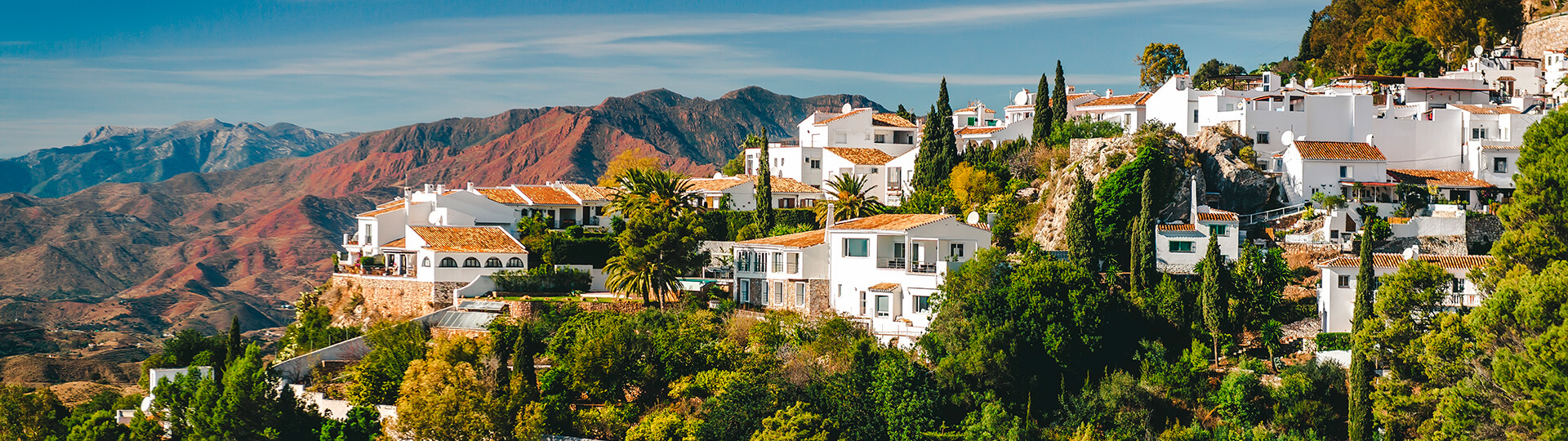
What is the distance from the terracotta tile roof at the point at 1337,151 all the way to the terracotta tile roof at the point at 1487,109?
5355 mm

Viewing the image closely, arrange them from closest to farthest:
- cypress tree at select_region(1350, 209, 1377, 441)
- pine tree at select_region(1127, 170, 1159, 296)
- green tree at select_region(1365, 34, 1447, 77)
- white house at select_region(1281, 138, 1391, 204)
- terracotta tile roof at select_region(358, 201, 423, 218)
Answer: cypress tree at select_region(1350, 209, 1377, 441)
pine tree at select_region(1127, 170, 1159, 296)
white house at select_region(1281, 138, 1391, 204)
terracotta tile roof at select_region(358, 201, 423, 218)
green tree at select_region(1365, 34, 1447, 77)

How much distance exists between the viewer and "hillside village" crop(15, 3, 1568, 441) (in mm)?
38719

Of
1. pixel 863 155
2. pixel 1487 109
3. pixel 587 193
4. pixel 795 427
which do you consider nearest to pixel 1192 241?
pixel 795 427

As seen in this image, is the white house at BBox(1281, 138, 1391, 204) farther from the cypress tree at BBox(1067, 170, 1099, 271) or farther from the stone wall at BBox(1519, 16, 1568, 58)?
the stone wall at BBox(1519, 16, 1568, 58)

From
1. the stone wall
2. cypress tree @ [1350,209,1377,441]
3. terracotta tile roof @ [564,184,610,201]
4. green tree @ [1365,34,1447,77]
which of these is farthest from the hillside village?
the stone wall

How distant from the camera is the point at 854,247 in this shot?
156ft

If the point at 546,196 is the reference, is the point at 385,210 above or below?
below

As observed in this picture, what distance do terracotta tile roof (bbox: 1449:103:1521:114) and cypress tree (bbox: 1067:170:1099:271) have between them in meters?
19.4

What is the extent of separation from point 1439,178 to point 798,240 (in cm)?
2484

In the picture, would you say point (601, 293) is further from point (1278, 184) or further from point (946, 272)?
point (1278, 184)

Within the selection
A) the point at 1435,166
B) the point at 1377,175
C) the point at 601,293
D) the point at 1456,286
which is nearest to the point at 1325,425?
the point at 1456,286

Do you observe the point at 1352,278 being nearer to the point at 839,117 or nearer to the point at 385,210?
the point at 839,117

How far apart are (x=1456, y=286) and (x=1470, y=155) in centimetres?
1425

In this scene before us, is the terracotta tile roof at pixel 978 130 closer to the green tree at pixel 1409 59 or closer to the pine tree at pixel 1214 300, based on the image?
the green tree at pixel 1409 59
